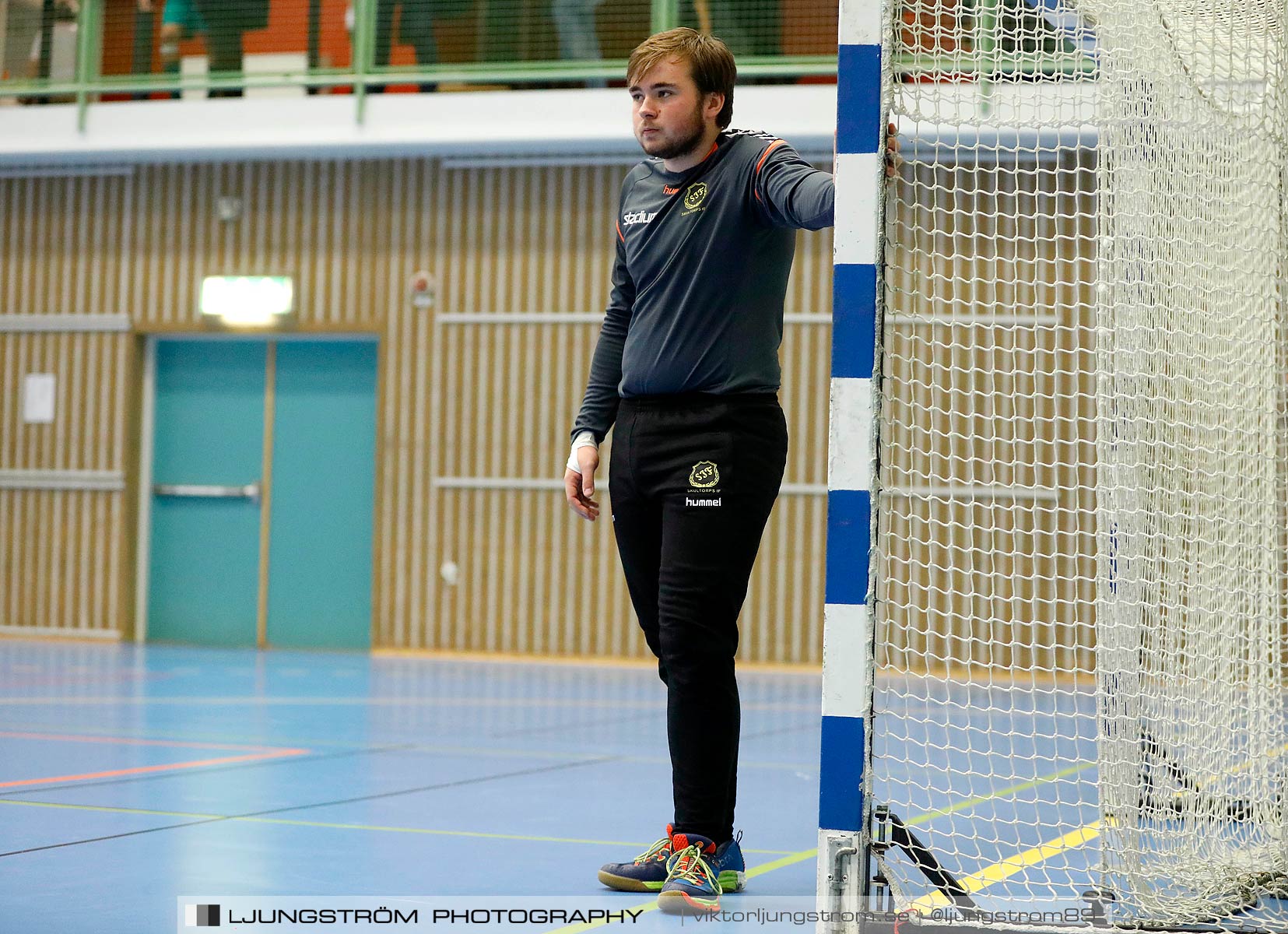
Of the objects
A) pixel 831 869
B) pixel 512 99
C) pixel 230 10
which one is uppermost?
pixel 230 10

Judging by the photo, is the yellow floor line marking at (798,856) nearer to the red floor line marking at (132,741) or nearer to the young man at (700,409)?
the young man at (700,409)

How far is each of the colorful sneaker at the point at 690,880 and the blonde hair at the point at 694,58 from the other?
58.7 inches

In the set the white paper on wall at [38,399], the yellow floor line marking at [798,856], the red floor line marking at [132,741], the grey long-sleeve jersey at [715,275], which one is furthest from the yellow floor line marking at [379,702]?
the white paper on wall at [38,399]

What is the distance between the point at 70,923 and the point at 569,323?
28.1 feet

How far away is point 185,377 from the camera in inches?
454

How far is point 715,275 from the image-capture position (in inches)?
114

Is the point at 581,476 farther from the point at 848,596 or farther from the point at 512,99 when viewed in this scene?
the point at 512,99

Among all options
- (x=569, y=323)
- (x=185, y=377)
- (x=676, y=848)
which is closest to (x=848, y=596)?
(x=676, y=848)

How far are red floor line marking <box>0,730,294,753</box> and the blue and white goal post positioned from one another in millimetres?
3135

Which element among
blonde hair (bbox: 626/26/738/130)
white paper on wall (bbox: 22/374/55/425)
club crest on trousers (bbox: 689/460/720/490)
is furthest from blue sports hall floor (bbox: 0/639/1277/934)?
white paper on wall (bbox: 22/374/55/425)

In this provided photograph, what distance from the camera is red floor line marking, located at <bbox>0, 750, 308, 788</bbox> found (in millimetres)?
4168

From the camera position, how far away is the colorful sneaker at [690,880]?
2.63 metres

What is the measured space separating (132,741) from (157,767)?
0.77 m

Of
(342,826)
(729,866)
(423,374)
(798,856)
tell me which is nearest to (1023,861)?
(798,856)
